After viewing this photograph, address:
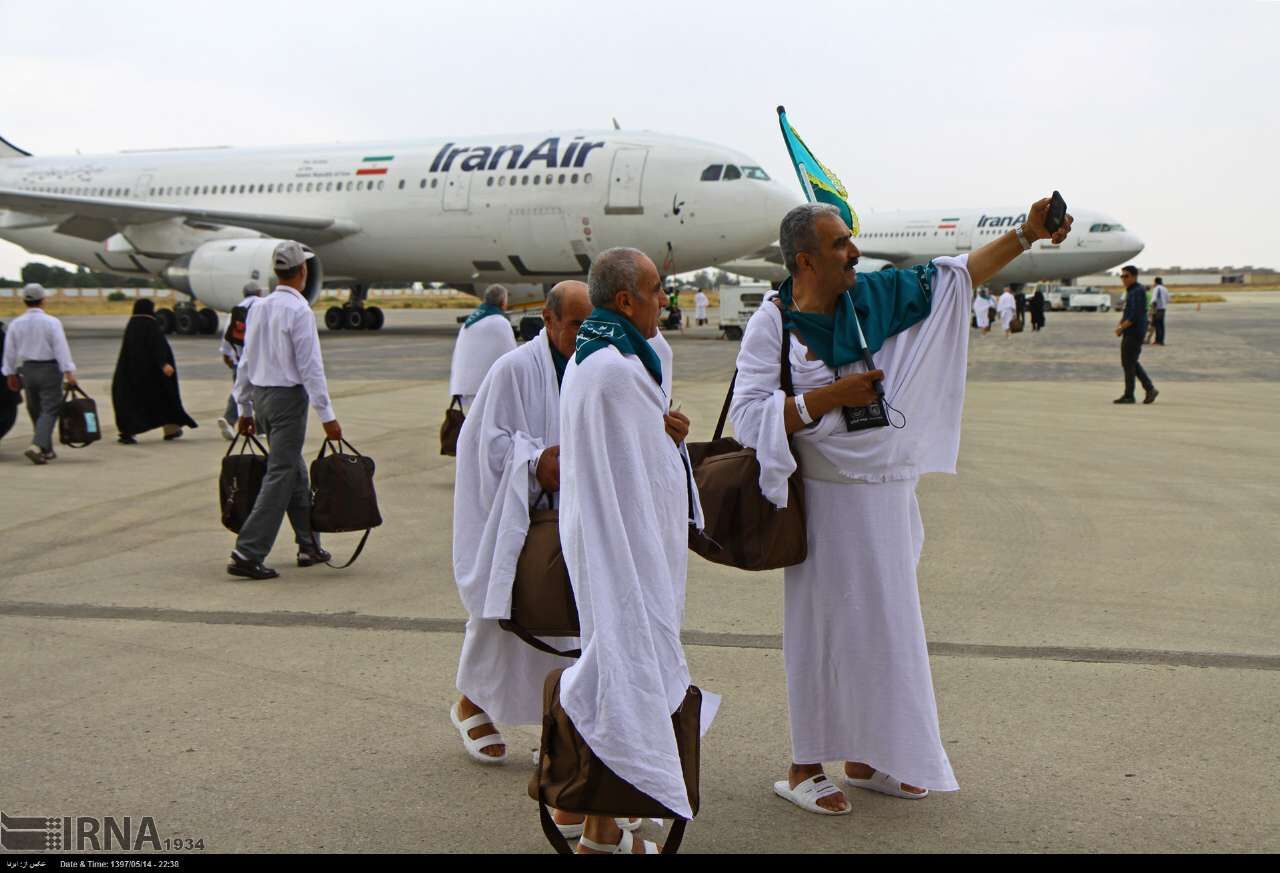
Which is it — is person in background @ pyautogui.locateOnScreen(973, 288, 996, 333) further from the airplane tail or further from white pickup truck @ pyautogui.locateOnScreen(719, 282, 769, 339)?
the airplane tail

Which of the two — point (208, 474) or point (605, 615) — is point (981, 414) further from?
point (605, 615)

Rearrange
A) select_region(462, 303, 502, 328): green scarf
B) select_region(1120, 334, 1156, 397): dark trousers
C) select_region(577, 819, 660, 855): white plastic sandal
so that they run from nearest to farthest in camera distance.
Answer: select_region(577, 819, 660, 855): white plastic sandal
select_region(462, 303, 502, 328): green scarf
select_region(1120, 334, 1156, 397): dark trousers

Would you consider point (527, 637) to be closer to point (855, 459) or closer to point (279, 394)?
point (855, 459)

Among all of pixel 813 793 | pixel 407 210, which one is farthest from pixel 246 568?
pixel 407 210

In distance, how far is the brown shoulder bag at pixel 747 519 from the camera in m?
3.82

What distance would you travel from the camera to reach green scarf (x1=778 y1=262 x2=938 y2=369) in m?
3.83

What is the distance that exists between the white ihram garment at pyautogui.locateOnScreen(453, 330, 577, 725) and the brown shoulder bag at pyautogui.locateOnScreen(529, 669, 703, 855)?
0.64 meters

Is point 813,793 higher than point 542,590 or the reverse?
the reverse

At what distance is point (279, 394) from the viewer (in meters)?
6.99

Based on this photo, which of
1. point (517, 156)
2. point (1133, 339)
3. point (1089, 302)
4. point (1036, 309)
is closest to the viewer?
point (1133, 339)

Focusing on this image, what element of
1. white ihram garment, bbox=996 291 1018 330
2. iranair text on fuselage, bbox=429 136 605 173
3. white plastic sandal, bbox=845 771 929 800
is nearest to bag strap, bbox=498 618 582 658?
white plastic sandal, bbox=845 771 929 800

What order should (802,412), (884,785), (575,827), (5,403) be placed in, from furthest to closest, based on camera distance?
(5,403)
(884,785)
(802,412)
(575,827)

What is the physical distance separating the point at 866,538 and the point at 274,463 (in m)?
4.19

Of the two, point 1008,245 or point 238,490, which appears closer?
point 1008,245
